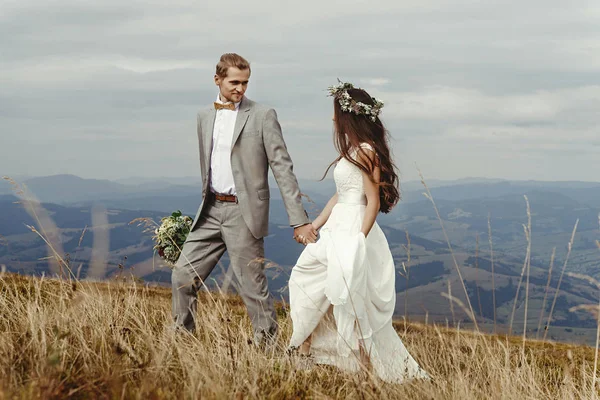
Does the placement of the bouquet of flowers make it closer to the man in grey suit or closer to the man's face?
the man in grey suit

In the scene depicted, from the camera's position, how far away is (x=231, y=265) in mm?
5766

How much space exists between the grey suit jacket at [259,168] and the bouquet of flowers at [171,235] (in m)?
1.45

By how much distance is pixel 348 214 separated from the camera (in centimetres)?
571

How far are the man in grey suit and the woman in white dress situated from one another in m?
0.27

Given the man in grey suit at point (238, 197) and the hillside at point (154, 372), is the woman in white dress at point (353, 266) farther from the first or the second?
the hillside at point (154, 372)

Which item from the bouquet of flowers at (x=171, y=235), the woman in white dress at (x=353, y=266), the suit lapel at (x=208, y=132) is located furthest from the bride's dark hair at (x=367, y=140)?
the bouquet of flowers at (x=171, y=235)

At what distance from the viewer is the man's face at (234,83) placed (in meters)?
5.60

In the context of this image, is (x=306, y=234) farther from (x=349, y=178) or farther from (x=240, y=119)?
(x=240, y=119)

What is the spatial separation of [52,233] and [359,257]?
9.11 ft

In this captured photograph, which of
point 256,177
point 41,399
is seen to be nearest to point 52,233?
point 41,399

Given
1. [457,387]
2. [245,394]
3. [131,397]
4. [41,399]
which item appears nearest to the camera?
[41,399]

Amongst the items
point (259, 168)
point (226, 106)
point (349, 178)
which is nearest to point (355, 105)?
point (349, 178)

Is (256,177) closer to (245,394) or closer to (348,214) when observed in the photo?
(348,214)

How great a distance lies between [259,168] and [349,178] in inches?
31.3
